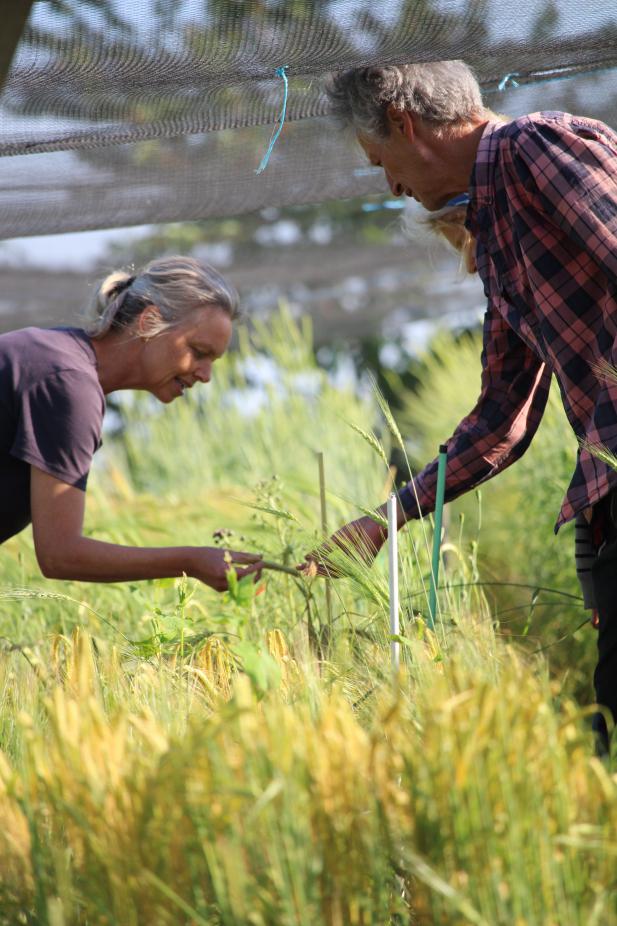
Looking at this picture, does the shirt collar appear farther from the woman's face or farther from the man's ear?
the woman's face

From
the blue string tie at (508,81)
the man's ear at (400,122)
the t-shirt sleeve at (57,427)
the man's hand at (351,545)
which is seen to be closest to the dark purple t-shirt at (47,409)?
the t-shirt sleeve at (57,427)

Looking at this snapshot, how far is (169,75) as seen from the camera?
194cm

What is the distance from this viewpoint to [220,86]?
217 centimetres

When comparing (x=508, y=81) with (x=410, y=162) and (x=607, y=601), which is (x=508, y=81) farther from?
(x=607, y=601)

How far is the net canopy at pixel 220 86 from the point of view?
5.77 ft

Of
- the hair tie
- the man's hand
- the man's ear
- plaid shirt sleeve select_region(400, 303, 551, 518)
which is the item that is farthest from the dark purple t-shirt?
the man's ear

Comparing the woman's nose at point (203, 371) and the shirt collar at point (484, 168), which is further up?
the shirt collar at point (484, 168)

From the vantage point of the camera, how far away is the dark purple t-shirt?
2.04m

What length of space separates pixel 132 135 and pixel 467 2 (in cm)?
93

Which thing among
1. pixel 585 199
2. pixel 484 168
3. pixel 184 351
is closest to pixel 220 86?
pixel 184 351

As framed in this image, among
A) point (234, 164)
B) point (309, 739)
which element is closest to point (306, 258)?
point (234, 164)

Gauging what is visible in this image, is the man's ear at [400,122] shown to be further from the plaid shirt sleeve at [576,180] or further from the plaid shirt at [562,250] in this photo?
the plaid shirt sleeve at [576,180]

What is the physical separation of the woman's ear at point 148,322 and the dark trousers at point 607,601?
110 cm

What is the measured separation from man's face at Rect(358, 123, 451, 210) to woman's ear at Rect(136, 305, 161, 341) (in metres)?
0.67
